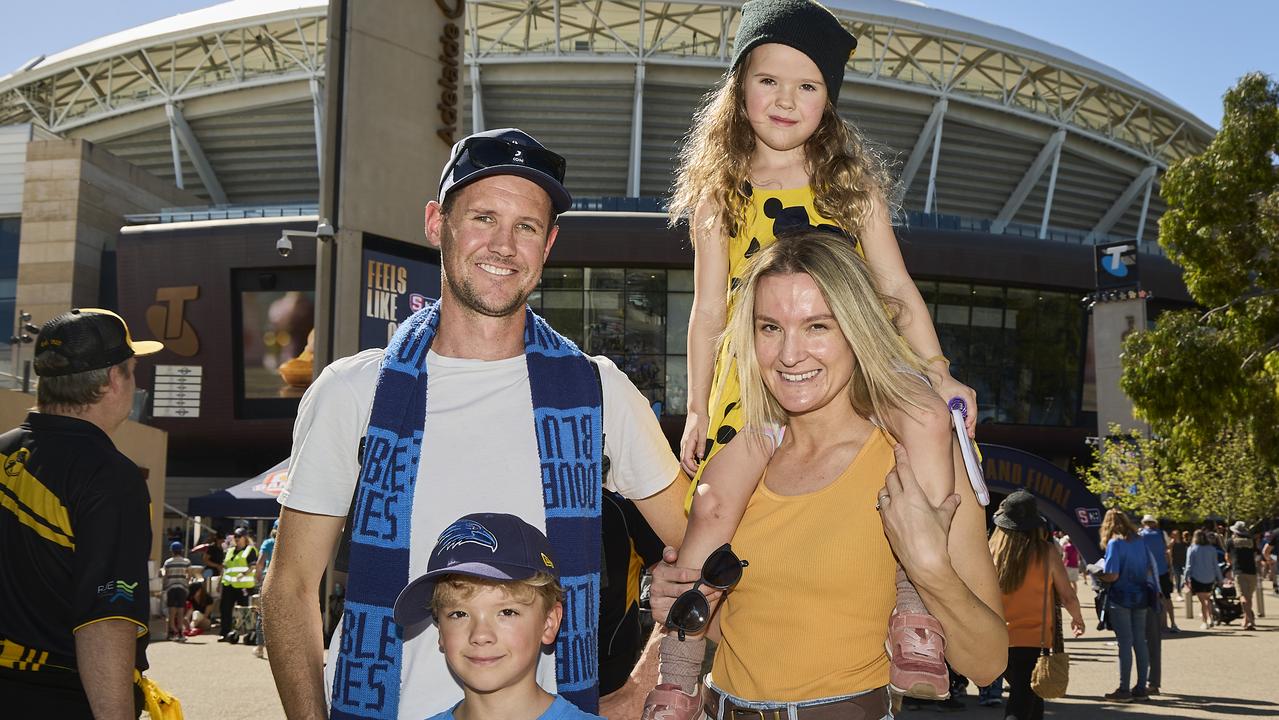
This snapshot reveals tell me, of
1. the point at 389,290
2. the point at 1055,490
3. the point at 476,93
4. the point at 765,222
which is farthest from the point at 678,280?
the point at 765,222

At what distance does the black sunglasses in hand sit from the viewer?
250 centimetres

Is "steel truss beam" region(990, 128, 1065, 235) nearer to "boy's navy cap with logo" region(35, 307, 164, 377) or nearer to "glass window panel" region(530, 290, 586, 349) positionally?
"glass window panel" region(530, 290, 586, 349)

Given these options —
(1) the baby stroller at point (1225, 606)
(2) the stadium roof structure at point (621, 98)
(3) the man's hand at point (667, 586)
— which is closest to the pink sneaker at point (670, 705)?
(3) the man's hand at point (667, 586)

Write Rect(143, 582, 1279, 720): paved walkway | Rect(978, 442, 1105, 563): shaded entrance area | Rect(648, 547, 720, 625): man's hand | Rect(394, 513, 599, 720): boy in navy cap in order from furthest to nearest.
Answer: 1. Rect(978, 442, 1105, 563): shaded entrance area
2. Rect(143, 582, 1279, 720): paved walkway
3. Rect(648, 547, 720, 625): man's hand
4. Rect(394, 513, 599, 720): boy in navy cap

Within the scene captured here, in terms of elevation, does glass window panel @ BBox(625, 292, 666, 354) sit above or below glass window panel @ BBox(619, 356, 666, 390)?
above

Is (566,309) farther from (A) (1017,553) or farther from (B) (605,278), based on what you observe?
(A) (1017,553)

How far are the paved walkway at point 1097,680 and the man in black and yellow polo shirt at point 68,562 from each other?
781cm

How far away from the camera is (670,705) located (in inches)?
102

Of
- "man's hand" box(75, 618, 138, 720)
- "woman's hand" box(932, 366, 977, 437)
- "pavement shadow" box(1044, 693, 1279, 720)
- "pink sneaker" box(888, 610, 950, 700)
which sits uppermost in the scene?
"woman's hand" box(932, 366, 977, 437)

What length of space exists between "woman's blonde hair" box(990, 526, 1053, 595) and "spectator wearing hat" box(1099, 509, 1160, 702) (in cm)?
380

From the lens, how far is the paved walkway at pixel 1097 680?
11.5m

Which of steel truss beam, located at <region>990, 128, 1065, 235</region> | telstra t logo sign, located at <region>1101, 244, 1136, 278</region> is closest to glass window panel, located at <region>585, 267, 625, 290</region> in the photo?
telstra t logo sign, located at <region>1101, 244, 1136, 278</region>

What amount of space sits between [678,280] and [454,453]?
41644 mm

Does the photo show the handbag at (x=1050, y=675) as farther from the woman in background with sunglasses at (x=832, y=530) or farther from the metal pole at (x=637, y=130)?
the metal pole at (x=637, y=130)
